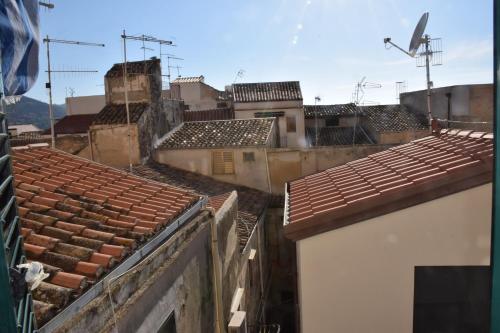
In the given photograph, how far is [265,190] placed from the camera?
16328 mm

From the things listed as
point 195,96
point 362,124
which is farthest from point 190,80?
point 362,124

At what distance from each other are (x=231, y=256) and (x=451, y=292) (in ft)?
14.1

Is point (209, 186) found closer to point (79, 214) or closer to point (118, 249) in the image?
point (79, 214)

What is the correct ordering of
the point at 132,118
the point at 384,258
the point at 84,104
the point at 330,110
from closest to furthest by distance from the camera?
the point at 384,258, the point at 132,118, the point at 330,110, the point at 84,104

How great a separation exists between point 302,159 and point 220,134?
3.70 metres

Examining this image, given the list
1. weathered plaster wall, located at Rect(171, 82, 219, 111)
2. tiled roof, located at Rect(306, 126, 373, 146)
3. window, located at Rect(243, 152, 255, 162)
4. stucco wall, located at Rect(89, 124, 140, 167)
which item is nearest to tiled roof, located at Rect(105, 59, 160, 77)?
stucco wall, located at Rect(89, 124, 140, 167)

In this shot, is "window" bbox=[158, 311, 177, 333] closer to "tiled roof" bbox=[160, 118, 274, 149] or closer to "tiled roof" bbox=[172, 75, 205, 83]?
"tiled roof" bbox=[160, 118, 274, 149]

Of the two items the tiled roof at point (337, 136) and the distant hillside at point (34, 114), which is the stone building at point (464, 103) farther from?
the distant hillside at point (34, 114)

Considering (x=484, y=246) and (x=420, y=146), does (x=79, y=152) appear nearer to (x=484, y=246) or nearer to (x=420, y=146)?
(x=420, y=146)

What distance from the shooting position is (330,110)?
29844 mm

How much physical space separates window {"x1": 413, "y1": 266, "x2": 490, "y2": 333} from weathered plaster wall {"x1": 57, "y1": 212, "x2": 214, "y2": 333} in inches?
106

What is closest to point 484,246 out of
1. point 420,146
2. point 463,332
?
point 463,332

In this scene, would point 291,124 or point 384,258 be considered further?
point 291,124

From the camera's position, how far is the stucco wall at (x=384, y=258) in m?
4.52
